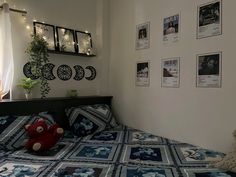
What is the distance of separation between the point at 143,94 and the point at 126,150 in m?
0.90

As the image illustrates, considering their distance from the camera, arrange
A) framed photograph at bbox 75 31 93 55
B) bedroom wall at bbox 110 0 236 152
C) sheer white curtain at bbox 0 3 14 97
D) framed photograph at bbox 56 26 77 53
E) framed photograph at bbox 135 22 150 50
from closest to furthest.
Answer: bedroom wall at bbox 110 0 236 152, sheer white curtain at bbox 0 3 14 97, framed photograph at bbox 135 22 150 50, framed photograph at bbox 56 26 77 53, framed photograph at bbox 75 31 93 55

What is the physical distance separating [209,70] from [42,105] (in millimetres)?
1784

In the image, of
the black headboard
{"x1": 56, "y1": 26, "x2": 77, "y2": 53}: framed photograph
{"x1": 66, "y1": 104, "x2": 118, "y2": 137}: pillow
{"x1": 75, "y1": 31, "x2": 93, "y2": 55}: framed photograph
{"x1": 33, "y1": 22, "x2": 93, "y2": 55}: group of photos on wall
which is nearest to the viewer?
the black headboard

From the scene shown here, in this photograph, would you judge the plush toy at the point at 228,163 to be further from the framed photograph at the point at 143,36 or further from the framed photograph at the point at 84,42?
the framed photograph at the point at 84,42

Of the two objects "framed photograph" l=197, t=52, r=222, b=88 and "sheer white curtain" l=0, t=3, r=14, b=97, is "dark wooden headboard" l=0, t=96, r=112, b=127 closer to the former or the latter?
"sheer white curtain" l=0, t=3, r=14, b=97

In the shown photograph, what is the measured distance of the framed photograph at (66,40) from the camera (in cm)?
284

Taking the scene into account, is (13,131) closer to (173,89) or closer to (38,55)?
(38,55)

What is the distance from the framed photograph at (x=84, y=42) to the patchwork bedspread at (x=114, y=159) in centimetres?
131

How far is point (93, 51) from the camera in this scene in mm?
3213

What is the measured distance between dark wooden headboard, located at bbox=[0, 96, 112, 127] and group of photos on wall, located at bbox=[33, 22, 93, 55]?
0.65 metres

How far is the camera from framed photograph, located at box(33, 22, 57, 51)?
2.67 meters

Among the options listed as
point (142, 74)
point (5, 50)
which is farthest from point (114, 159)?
point (5, 50)

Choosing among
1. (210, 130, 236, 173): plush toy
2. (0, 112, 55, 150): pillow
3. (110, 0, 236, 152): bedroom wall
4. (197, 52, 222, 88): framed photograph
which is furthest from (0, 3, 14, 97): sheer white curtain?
(210, 130, 236, 173): plush toy

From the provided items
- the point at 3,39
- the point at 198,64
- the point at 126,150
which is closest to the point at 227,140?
the point at 198,64
